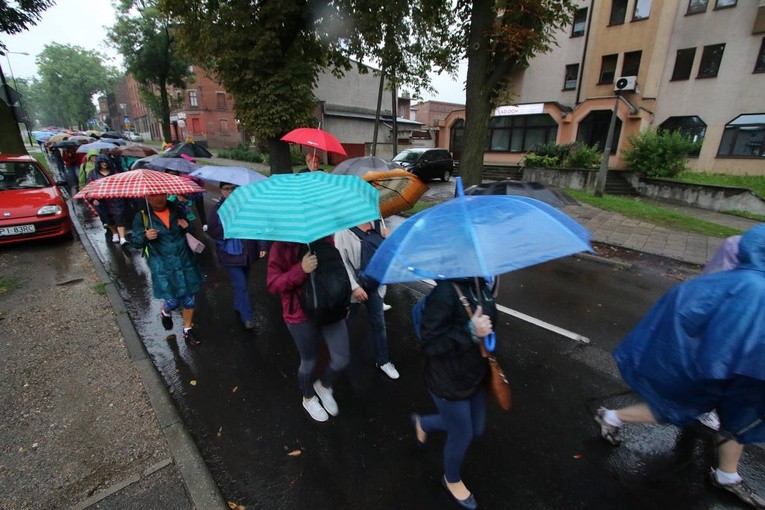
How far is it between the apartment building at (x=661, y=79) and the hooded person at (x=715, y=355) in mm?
16255

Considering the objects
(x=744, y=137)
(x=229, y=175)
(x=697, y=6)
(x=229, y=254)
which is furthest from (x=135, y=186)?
(x=697, y=6)

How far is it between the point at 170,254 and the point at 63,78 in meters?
83.2

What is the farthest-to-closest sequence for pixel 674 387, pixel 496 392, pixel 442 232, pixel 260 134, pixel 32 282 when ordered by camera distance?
pixel 260 134 < pixel 32 282 < pixel 674 387 < pixel 496 392 < pixel 442 232

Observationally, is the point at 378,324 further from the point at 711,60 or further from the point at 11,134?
the point at 711,60

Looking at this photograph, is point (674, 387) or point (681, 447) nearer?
point (674, 387)

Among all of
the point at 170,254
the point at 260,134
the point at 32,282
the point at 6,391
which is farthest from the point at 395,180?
the point at 260,134

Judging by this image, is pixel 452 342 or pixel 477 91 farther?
pixel 477 91

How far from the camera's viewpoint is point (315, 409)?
3244mm

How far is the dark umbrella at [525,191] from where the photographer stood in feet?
13.7

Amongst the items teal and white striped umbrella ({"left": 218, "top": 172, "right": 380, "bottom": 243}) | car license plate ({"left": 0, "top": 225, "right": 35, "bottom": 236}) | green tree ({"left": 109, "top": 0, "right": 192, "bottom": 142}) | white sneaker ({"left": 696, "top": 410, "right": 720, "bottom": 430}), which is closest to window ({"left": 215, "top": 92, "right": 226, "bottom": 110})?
green tree ({"left": 109, "top": 0, "right": 192, "bottom": 142})

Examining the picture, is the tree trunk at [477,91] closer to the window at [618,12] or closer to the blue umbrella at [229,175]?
the blue umbrella at [229,175]

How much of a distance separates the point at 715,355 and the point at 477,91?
26.4 ft

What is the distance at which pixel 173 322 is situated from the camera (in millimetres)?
4836

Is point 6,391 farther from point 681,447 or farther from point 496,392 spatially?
point 681,447
